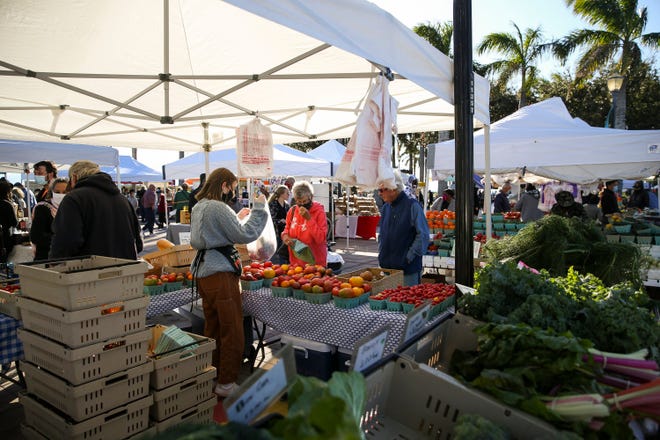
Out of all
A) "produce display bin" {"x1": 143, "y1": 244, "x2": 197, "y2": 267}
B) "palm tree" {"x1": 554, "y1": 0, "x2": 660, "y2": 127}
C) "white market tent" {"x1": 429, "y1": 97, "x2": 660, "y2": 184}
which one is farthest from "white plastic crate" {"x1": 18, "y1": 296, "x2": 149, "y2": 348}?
"palm tree" {"x1": 554, "y1": 0, "x2": 660, "y2": 127}

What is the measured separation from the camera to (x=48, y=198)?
15.7ft

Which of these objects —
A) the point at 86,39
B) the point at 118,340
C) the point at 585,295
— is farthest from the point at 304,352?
the point at 86,39

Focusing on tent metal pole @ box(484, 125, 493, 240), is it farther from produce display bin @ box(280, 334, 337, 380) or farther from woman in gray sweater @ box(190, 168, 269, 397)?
woman in gray sweater @ box(190, 168, 269, 397)

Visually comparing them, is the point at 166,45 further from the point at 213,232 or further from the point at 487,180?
the point at 487,180

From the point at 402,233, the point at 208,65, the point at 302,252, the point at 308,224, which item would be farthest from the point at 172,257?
the point at 402,233

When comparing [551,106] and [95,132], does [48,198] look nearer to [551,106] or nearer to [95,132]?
[95,132]

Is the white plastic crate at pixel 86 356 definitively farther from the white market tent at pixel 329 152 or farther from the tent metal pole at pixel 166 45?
the white market tent at pixel 329 152

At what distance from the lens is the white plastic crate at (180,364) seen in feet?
9.15

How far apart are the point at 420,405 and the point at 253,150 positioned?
4.08 m

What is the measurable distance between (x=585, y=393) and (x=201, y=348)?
2.53 meters

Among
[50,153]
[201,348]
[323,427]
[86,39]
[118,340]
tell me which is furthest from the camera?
[50,153]

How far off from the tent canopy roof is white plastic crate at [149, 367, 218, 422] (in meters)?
2.45

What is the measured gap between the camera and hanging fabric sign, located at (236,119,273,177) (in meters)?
4.90

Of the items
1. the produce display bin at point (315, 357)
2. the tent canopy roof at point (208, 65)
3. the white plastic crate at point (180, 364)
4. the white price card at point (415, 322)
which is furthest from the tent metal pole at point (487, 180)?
the white plastic crate at point (180, 364)
